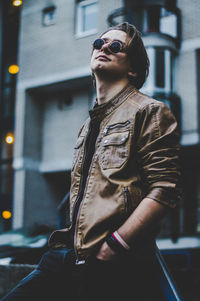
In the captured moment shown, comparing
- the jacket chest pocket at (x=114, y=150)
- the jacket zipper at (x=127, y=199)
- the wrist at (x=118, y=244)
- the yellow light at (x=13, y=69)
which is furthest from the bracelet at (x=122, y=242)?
the yellow light at (x=13, y=69)

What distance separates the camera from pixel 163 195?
166 cm

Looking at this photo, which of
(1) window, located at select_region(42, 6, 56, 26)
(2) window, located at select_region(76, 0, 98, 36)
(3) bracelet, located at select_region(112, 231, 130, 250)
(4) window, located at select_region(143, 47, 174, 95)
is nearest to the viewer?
(3) bracelet, located at select_region(112, 231, 130, 250)

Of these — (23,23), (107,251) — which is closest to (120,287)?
(107,251)

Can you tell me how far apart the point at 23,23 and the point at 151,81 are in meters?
6.37

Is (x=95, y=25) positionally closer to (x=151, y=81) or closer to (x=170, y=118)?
(x=151, y=81)

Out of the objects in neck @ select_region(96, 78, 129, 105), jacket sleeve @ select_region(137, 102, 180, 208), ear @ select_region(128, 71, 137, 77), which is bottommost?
jacket sleeve @ select_region(137, 102, 180, 208)

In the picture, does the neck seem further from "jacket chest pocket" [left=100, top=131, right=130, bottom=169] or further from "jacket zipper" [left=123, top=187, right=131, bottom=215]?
"jacket zipper" [left=123, top=187, right=131, bottom=215]

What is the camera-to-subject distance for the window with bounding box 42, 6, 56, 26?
15.8 m

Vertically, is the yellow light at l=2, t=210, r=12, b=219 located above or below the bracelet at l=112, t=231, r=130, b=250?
below

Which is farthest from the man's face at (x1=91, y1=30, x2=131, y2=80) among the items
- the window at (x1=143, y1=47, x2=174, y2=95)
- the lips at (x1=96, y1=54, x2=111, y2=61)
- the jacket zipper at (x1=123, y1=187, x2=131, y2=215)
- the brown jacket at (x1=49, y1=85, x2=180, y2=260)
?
the window at (x1=143, y1=47, x2=174, y2=95)

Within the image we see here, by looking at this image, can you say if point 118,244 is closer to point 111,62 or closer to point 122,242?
point 122,242

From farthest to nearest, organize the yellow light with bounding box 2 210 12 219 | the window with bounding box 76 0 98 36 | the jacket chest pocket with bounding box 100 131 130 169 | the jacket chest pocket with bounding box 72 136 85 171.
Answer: the yellow light with bounding box 2 210 12 219 < the window with bounding box 76 0 98 36 < the jacket chest pocket with bounding box 72 136 85 171 < the jacket chest pocket with bounding box 100 131 130 169

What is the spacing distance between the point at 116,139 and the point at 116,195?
0.28 metres

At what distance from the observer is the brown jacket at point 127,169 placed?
1.70m
